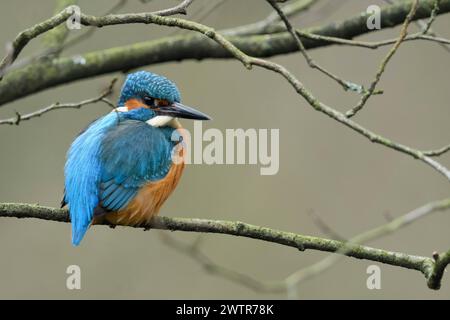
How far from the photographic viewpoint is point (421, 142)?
5.08 meters

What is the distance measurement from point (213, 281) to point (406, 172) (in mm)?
1253

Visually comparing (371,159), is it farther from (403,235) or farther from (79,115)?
(79,115)

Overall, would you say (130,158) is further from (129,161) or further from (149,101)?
(149,101)

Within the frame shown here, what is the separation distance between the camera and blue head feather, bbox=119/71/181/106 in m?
3.46

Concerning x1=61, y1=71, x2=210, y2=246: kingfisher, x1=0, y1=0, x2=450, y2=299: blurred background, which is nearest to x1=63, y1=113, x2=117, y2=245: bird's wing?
x1=61, y1=71, x2=210, y2=246: kingfisher

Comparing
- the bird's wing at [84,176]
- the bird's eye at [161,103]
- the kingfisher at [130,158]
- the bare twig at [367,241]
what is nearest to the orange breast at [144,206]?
the kingfisher at [130,158]

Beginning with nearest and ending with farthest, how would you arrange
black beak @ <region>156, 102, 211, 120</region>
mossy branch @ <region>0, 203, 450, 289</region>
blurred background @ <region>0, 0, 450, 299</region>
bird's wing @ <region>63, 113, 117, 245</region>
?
1. mossy branch @ <region>0, 203, 450, 289</region>
2. bird's wing @ <region>63, 113, 117, 245</region>
3. black beak @ <region>156, 102, 211, 120</region>
4. blurred background @ <region>0, 0, 450, 299</region>

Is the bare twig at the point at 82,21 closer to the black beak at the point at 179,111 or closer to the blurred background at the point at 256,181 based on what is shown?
the black beak at the point at 179,111

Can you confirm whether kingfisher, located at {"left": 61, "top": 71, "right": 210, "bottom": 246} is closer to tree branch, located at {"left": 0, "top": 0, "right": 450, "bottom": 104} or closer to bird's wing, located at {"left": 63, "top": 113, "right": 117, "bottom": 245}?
bird's wing, located at {"left": 63, "top": 113, "right": 117, "bottom": 245}

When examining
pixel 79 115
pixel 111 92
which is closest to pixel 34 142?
pixel 79 115

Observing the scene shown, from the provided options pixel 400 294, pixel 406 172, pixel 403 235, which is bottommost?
pixel 400 294

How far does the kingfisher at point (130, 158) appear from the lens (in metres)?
3.20

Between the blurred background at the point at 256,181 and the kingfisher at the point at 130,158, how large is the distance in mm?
1397

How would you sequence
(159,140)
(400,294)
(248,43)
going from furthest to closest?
(400,294) < (248,43) < (159,140)
